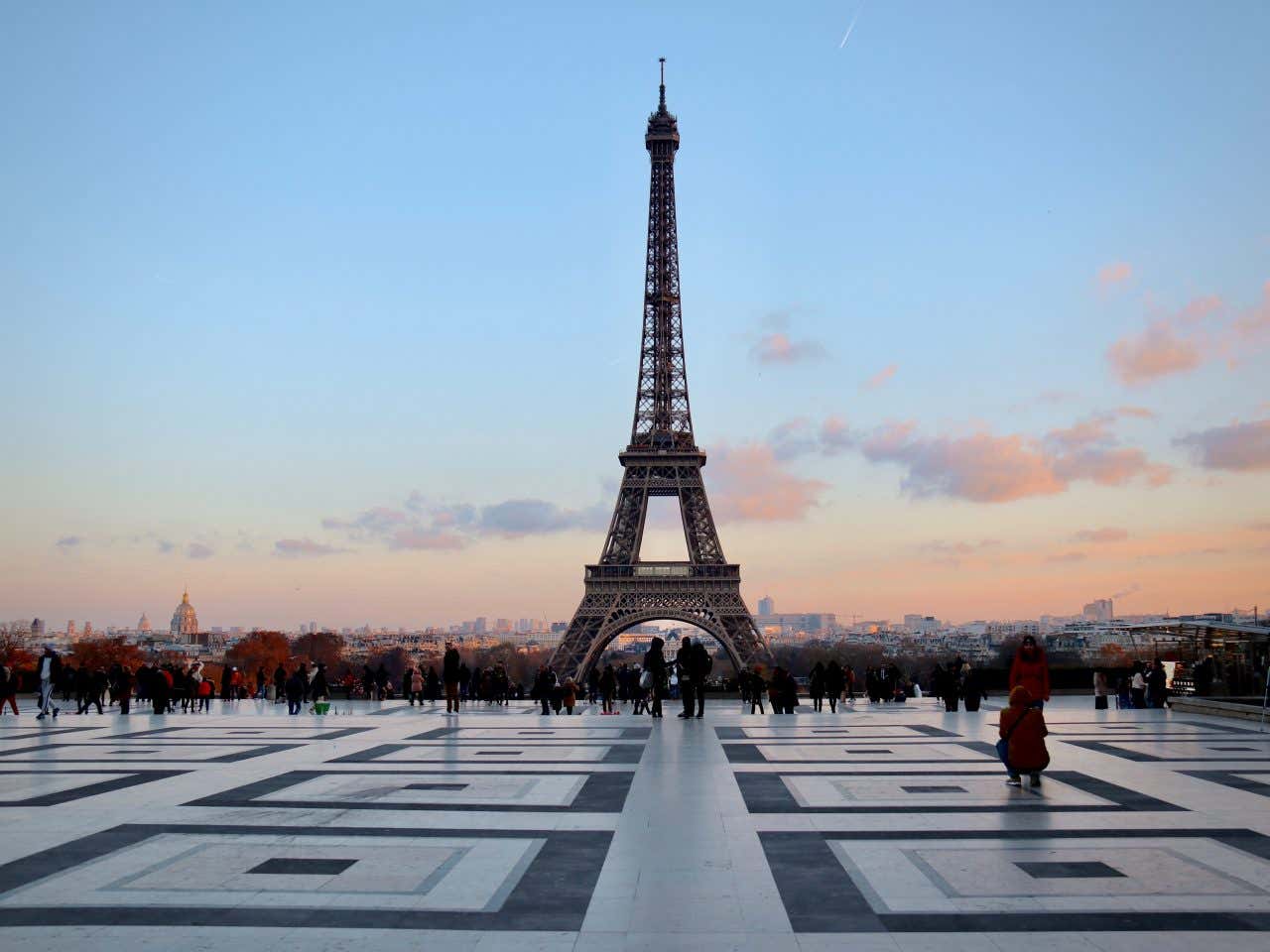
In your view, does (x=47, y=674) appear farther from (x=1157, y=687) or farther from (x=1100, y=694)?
(x=1157, y=687)

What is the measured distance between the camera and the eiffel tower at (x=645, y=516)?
5922 cm

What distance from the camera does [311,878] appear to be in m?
7.31

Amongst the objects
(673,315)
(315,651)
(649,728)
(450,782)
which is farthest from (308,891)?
(315,651)

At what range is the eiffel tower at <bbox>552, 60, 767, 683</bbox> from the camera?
59219 millimetres

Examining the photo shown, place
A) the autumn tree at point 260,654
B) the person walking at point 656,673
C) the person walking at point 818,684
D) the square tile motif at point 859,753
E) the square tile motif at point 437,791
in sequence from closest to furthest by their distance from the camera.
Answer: the square tile motif at point 437,791
the square tile motif at point 859,753
the person walking at point 656,673
the person walking at point 818,684
the autumn tree at point 260,654

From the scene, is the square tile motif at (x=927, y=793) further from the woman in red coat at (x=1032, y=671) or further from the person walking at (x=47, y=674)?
the person walking at (x=47, y=674)

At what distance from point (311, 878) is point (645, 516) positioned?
5688 centimetres

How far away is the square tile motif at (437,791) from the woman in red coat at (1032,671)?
4.19 meters

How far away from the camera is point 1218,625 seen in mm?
23469

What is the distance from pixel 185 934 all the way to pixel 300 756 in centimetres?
869

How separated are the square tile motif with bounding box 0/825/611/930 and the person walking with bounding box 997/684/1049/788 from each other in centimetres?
469

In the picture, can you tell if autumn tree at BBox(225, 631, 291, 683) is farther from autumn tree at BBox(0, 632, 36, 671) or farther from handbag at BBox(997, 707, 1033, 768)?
handbag at BBox(997, 707, 1033, 768)

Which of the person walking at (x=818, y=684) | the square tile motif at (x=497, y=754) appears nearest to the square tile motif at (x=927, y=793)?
the square tile motif at (x=497, y=754)

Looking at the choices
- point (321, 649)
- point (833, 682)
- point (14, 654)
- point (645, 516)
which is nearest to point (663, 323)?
point (645, 516)
